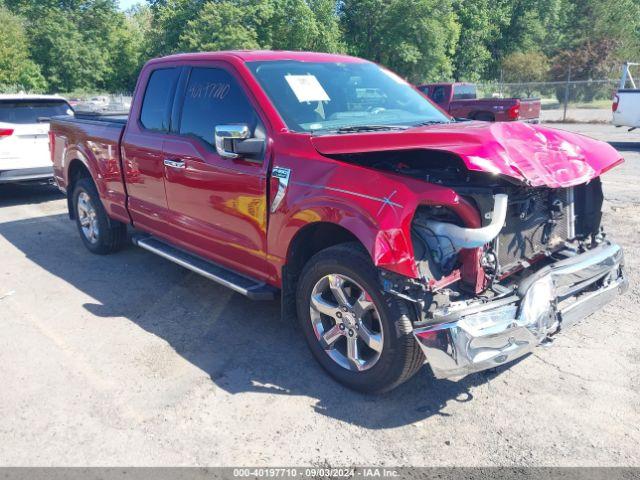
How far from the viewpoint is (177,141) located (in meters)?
4.60

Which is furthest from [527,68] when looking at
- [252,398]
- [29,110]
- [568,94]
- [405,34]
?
[252,398]

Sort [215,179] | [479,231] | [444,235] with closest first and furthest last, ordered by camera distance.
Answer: [479,231]
[444,235]
[215,179]

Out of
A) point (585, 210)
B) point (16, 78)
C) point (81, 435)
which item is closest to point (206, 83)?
point (81, 435)

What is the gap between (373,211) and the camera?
3.07 metres

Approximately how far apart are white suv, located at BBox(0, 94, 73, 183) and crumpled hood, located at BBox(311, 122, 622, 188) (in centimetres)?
721

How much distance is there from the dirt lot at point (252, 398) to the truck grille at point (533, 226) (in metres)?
0.79

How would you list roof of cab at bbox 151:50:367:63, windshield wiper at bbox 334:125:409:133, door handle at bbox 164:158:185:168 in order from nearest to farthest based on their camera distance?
windshield wiper at bbox 334:125:409:133 → roof of cab at bbox 151:50:367:63 → door handle at bbox 164:158:185:168

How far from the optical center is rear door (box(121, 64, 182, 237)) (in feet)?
16.0

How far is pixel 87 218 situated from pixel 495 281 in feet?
16.4

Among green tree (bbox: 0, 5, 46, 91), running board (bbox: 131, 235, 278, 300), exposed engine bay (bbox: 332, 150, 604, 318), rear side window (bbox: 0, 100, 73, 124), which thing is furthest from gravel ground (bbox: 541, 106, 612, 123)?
green tree (bbox: 0, 5, 46, 91)

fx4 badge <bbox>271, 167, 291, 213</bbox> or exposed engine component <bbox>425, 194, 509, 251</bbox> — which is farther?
fx4 badge <bbox>271, 167, 291, 213</bbox>

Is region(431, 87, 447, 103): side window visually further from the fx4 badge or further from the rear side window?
the fx4 badge

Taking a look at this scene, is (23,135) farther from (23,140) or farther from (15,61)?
(15,61)

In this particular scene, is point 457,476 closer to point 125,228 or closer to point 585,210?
point 585,210
